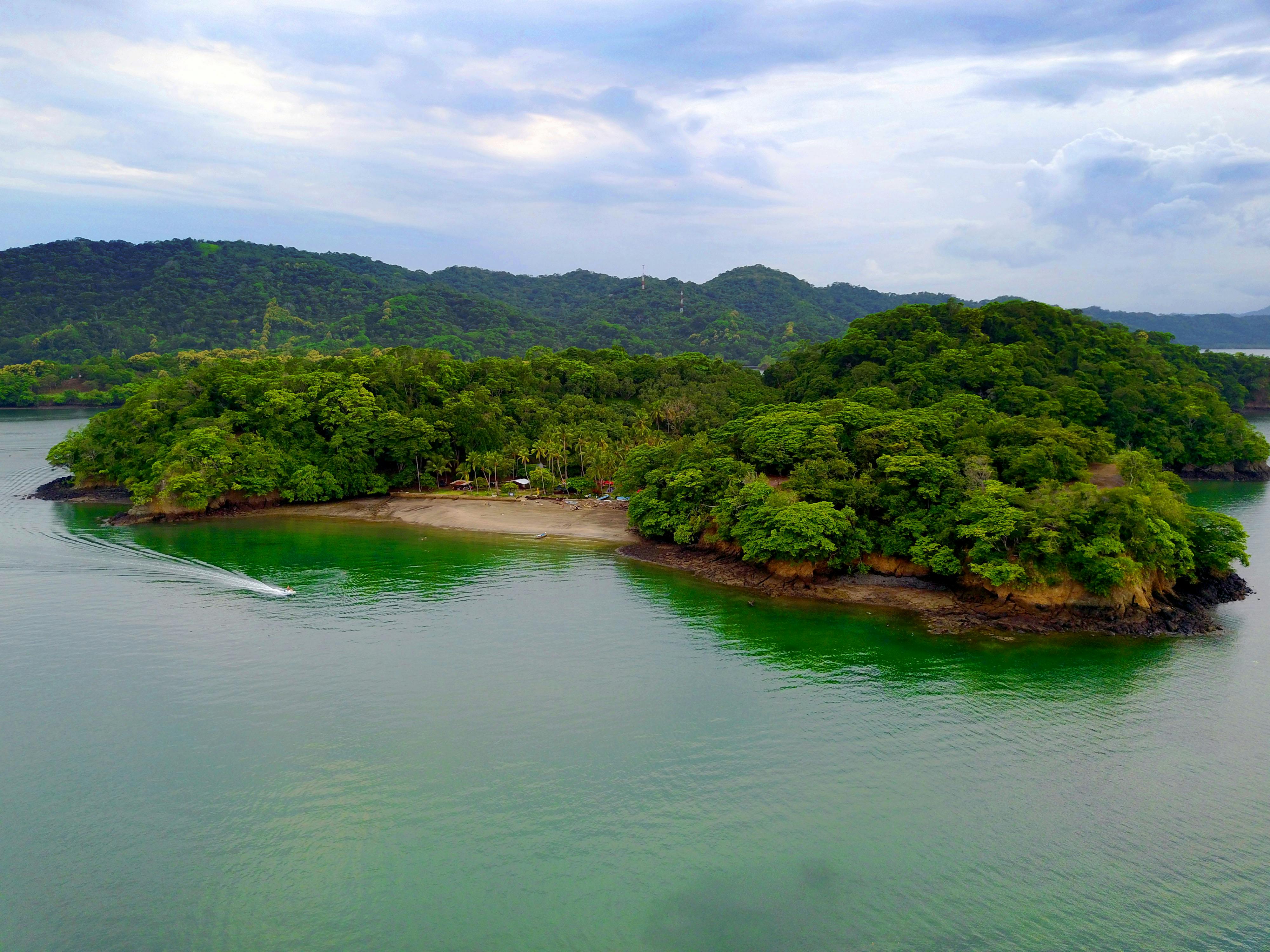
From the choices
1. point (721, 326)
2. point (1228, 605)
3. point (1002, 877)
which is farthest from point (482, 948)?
point (721, 326)

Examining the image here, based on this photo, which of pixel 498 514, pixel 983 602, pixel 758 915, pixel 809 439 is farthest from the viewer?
pixel 498 514

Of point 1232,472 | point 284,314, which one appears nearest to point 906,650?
point 1232,472

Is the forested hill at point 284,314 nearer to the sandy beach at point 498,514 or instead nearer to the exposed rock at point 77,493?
the exposed rock at point 77,493

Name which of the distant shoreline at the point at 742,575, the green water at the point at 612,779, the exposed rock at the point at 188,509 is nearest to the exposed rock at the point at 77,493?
the distant shoreline at the point at 742,575

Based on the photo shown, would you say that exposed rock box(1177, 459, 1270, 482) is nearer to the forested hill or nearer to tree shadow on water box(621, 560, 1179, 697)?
tree shadow on water box(621, 560, 1179, 697)

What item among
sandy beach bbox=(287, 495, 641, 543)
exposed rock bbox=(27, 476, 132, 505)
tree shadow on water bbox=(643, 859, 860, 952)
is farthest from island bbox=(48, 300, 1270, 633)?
tree shadow on water bbox=(643, 859, 860, 952)

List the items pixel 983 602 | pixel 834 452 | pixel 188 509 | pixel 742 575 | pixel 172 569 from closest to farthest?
pixel 983 602 → pixel 742 575 → pixel 172 569 → pixel 834 452 → pixel 188 509

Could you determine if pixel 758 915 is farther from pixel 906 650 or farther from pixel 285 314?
pixel 285 314

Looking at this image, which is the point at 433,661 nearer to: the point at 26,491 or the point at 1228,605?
the point at 1228,605
